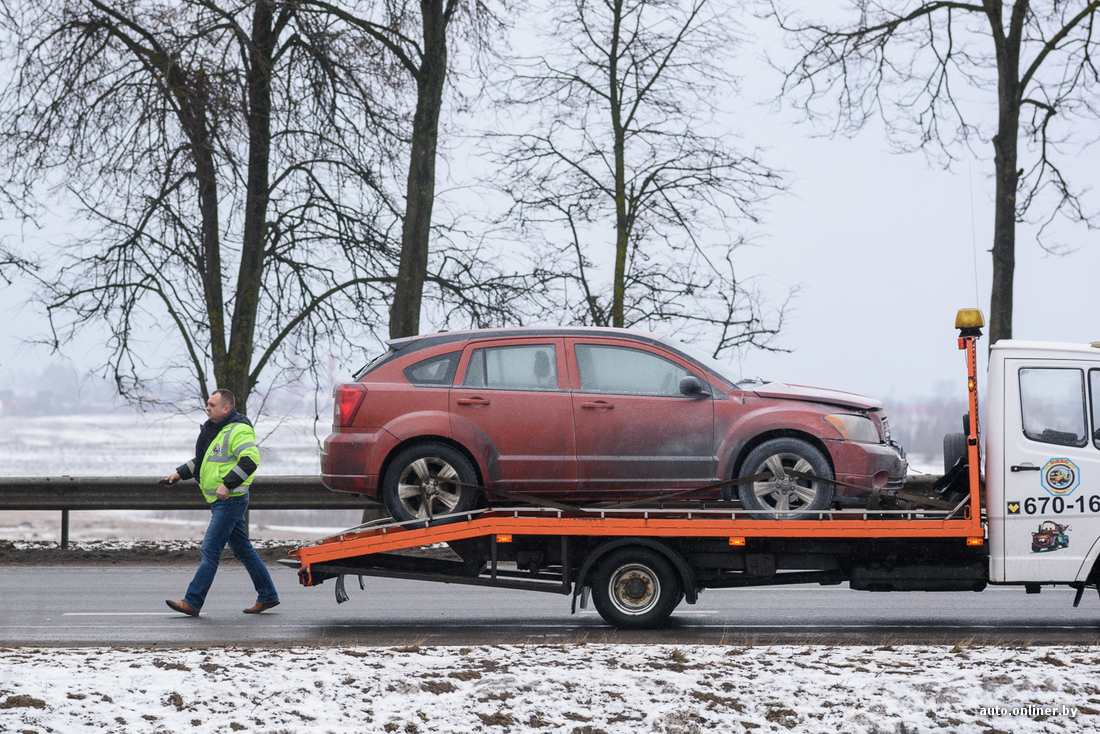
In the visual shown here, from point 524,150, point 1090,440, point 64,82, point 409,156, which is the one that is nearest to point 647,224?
point 524,150

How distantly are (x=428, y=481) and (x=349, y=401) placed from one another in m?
0.88

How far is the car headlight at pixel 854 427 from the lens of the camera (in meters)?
8.10

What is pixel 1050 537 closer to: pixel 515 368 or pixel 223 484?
pixel 515 368

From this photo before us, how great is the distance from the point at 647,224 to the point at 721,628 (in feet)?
28.8

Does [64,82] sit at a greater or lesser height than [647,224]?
greater

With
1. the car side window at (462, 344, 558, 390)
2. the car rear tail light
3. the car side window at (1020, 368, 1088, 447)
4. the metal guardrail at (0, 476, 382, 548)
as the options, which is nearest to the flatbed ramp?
the car side window at (1020, 368, 1088, 447)

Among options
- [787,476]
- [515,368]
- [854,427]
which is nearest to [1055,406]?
[854,427]

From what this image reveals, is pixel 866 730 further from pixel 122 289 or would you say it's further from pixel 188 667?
pixel 122 289

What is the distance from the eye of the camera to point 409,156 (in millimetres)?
14883

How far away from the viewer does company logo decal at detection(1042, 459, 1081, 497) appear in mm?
7715

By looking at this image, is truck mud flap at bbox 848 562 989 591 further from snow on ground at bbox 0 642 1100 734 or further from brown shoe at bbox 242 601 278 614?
brown shoe at bbox 242 601 278 614

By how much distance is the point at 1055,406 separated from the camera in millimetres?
7836

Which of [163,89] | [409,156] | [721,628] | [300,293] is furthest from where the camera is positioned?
[300,293]

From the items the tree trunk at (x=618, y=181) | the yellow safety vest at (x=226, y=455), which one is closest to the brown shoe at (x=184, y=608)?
the yellow safety vest at (x=226, y=455)
